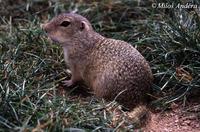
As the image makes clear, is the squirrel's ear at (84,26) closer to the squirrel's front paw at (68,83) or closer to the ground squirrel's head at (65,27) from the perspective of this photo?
the ground squirrel's head at (65,27)

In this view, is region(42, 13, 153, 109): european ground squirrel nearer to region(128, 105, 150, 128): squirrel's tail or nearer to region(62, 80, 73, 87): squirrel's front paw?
region(62, 80, 73, 87): squirrel's front paw

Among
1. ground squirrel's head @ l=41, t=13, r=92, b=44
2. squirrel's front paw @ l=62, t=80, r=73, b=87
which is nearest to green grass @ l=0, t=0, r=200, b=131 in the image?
squirrel's front paw @ l=62, t=80, r=73, b=87

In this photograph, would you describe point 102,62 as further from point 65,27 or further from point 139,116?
point 139,116

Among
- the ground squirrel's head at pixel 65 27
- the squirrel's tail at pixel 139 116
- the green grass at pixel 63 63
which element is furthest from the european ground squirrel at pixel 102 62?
the green grass at pixel 63 63

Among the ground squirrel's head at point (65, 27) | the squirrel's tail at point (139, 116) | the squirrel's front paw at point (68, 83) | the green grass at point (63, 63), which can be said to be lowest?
the squirrel's tail at point (139, 116)

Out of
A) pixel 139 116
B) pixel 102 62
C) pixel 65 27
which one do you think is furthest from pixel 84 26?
pixel 139 116
